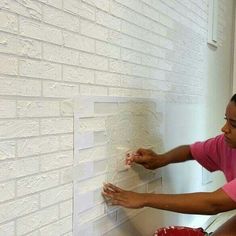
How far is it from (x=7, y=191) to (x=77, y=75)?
476mm

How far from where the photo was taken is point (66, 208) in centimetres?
126

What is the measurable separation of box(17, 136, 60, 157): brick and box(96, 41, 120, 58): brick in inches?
15.9

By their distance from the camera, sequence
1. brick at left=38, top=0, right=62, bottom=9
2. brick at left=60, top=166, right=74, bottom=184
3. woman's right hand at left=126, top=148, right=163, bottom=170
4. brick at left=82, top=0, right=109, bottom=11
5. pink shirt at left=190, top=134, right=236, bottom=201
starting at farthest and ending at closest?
pink shirt at left=190, top=134, right=236, bottom=201 → woman's right hand at left=126, top=148, right=163, bottom=170 → brick at left=82, top=0, right=109, bottom=11 → brick at left=60, top=166, right=74, bottom=184 → brick at left=38, top=0, right=62, bottom=9

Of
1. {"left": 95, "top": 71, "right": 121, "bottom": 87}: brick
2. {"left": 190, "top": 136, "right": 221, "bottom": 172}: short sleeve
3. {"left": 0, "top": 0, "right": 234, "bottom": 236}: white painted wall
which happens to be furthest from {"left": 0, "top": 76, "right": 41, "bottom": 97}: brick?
{"left": 190, "top": 136, "right": 221, "bottom": 172}: short sleeve

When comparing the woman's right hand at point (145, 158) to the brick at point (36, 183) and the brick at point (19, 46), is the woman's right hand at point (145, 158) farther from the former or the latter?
the brick at point (19, 46)

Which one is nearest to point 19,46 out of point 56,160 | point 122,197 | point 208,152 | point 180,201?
point 56,160

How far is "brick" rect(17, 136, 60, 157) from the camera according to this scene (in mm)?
1060

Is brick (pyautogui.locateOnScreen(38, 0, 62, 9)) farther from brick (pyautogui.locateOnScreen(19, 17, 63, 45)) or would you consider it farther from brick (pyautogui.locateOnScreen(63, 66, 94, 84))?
brick (pyautogui.locateOnScreen(63, 66, 94, 84))

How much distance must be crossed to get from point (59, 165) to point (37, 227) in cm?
21

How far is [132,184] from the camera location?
171 cm

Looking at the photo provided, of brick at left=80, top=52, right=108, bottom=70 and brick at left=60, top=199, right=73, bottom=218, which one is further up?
brick at left=80, top=52, right=108, bottom=70

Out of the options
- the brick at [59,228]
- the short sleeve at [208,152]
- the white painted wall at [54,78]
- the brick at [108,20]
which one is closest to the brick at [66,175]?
the white painted wall at [54,78]

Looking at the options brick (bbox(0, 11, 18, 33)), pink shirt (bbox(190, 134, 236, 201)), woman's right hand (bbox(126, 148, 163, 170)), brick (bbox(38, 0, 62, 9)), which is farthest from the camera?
pink shirt (bbox(190, 134, 236, 201))

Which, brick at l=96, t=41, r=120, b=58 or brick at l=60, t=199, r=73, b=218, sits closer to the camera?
brick at l=60, t=199, r=73, b=218
